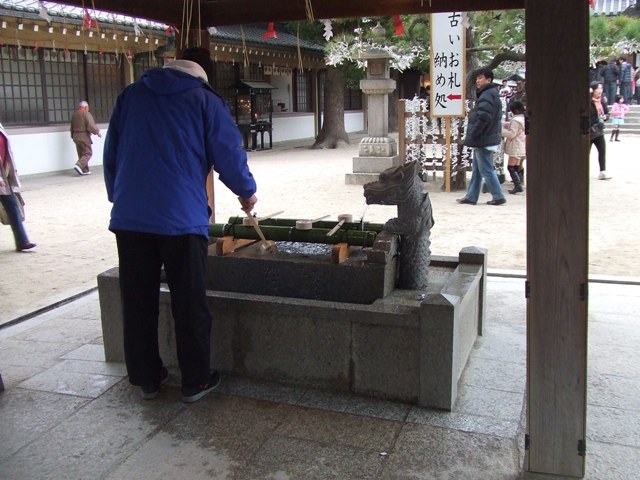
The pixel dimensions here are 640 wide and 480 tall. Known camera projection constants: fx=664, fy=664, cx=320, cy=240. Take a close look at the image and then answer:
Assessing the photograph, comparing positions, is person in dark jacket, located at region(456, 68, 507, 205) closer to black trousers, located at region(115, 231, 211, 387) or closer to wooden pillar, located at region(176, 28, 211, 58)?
wooden pillar, located at region(176, 28, 211, 58)

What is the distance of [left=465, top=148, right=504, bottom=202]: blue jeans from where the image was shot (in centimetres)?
983

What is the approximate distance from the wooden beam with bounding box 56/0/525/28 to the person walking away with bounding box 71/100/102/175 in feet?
35.2

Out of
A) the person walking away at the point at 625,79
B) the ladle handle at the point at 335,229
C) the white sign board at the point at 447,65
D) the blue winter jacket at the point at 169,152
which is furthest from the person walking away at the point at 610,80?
the blue winter jacket at the point at 169,152

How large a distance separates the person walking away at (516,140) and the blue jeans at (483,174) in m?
1.06

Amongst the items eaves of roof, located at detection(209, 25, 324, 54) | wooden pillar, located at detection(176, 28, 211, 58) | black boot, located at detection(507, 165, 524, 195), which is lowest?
black boot, located at detection(507, 165, 524, 195)

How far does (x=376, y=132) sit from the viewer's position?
13.0 m

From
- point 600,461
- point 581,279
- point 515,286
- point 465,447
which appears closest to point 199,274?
point 465,447

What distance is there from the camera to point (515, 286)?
570 cm

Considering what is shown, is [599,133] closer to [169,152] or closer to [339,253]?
[339,253]

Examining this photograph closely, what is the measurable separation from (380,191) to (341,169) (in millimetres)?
12262

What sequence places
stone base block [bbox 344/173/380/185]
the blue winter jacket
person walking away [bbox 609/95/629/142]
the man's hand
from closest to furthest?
the blue winter jacket → the man's hand → stone base block [bbox 344/173/380/185] → person walking away [bbox 609/95/629/142]

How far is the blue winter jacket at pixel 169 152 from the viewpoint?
326cm

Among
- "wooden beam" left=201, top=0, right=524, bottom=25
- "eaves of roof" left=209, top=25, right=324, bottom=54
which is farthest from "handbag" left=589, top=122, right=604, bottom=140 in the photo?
"eaves of roof" left=209, top=25, right=324, bottom=54

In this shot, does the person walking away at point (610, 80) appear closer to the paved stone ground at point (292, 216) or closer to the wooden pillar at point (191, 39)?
the paved stone ground at point (292, 216)
